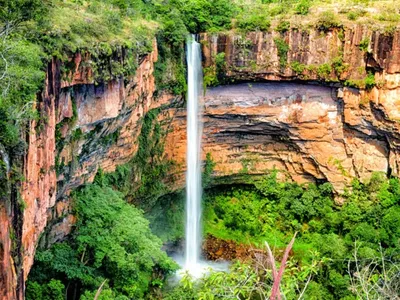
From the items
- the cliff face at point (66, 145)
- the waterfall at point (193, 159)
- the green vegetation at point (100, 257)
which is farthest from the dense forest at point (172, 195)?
the waterfall at point (193, 159)

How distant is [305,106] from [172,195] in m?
5.96

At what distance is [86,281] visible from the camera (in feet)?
33.6

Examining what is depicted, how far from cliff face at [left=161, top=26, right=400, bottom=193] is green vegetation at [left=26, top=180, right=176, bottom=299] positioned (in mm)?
5808

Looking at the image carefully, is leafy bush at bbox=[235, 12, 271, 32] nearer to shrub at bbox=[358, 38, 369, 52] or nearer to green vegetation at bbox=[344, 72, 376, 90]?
shrub at bbox=[358, 38, 369, 52]

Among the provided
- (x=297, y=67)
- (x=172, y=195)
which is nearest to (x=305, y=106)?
(x=297, y=67)

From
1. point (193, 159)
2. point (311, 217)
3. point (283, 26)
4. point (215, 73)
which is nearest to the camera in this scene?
point (283, 26)

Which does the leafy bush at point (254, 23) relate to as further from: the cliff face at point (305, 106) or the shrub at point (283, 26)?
the shrub at point (283, 26)

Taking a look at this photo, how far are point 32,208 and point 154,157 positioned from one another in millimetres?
8722

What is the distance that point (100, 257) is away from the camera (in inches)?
405

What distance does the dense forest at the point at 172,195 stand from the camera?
6777 millimetres

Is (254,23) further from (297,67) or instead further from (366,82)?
(366,82)

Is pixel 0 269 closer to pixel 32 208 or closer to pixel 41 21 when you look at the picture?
pixel 32 208

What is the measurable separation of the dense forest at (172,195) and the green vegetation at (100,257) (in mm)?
32

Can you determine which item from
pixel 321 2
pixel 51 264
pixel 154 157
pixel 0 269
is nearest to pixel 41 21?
pixel 0 269
